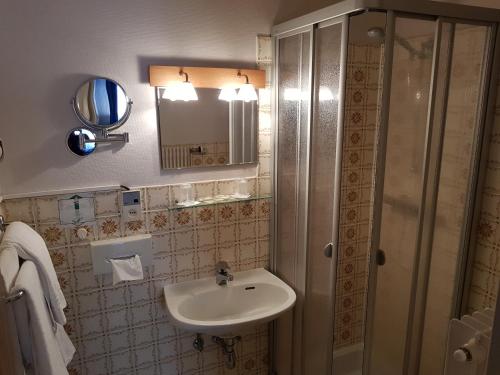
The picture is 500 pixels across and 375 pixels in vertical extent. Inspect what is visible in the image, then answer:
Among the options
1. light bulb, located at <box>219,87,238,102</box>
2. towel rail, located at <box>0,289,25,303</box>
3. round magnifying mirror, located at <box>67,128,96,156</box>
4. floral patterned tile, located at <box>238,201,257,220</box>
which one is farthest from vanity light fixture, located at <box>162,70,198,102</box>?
towel rail, located at <box>0,289,25,303</box>

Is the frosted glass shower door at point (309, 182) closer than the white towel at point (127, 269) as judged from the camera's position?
Yes

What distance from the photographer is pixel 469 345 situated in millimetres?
921

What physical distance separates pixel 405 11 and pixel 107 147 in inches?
54.3

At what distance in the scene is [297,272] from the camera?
1.96m

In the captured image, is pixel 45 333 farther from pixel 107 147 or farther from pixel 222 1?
Result: pixel 222 1

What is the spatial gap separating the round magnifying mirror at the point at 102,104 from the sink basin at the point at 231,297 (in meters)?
0.88

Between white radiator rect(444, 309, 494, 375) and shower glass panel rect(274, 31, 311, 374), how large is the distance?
3.07 feet

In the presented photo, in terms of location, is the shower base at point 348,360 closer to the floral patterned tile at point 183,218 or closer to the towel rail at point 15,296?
the floral patterned tile at point 183,218

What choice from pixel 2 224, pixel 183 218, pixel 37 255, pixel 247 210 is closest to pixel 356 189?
pixel 247 210

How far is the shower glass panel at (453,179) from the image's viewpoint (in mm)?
1605

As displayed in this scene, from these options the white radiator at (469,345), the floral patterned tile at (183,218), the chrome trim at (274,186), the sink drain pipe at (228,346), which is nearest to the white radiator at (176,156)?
the floral patterned tile at (183,218)

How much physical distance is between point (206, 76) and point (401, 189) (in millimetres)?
1058

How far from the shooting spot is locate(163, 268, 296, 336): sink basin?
186 cm

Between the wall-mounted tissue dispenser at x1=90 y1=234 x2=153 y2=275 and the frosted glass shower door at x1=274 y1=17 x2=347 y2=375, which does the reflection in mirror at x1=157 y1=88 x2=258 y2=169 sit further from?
the wall-mounted tissue dispenser at x1=90 y1=234 x2=153 y2=275
